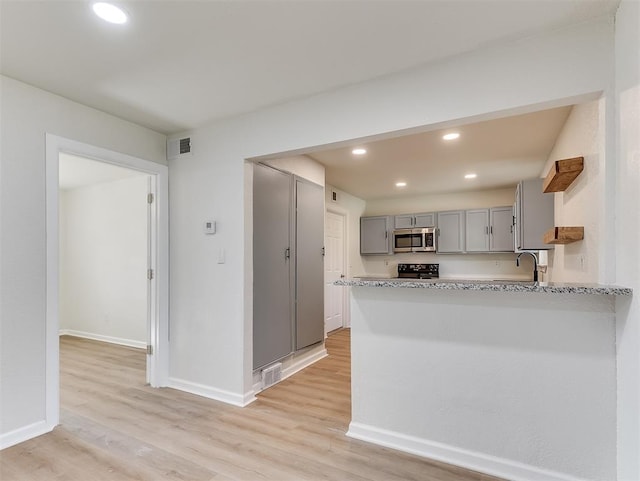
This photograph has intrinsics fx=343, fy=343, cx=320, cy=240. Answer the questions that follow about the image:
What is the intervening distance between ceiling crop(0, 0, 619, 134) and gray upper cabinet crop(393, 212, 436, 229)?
412 cm

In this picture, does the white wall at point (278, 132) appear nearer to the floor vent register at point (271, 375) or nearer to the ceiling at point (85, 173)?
the floor vent register at point (271, 375)

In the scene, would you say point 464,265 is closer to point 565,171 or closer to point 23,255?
point 565,171

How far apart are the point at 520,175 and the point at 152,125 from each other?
4699 mm

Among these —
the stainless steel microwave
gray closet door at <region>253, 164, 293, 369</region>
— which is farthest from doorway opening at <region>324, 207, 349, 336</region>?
gray closet door at <region>253, 164, 293, 369</region>

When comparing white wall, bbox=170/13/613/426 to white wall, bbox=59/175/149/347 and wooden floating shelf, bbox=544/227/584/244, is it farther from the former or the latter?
A: white wall, bbox=59/175/149/347

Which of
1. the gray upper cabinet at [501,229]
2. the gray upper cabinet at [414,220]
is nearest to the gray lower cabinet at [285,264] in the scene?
the gray upper cabinet at [414,220]

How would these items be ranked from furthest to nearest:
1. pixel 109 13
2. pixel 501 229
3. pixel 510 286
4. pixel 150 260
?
pixel 501 229 → pixel 150 260 → pixel 510 286 → pixel 109 13

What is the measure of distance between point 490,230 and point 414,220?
48.6 inches

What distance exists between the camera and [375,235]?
6.40m

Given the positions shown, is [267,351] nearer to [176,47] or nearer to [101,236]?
[176,47]

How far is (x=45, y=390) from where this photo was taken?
2396 millimetres

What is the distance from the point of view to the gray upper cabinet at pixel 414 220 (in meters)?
6.04

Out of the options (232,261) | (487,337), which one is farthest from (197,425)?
(487,337)

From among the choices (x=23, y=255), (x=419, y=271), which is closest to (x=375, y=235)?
(x=419, y=271)
